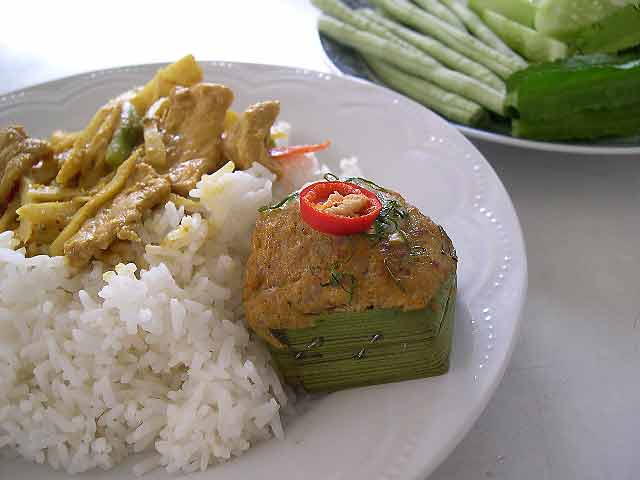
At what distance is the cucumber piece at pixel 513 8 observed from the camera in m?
3.55

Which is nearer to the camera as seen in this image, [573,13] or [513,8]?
[573,13]

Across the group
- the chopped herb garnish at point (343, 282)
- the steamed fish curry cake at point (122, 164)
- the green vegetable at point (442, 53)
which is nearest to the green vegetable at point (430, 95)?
the green vegetable at point (442, 53)

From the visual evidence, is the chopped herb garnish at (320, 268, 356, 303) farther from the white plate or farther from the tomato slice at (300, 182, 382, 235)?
the white plate

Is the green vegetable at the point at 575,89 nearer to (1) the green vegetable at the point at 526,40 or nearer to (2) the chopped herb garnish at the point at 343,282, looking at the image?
(1) the green vegetable at the point at 526,40

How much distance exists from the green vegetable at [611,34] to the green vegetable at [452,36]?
0.98 feet

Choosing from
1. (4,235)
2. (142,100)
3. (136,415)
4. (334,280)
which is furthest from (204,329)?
(142,100)

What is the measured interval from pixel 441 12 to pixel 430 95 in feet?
2.25

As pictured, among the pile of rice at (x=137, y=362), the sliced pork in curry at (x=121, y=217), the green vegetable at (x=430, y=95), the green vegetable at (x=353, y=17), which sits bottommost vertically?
the pile of rice at (x=137, y=362)

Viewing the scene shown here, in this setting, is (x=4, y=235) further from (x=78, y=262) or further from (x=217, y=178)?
(x=217, y=178)

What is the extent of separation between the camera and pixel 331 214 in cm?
171

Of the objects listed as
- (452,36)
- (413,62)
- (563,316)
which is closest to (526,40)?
(452,36)

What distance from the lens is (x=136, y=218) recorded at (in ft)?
7.13

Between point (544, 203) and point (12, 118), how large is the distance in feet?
7.91

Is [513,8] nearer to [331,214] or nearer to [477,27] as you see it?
[477,27]
